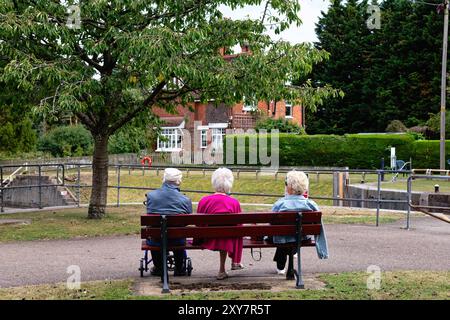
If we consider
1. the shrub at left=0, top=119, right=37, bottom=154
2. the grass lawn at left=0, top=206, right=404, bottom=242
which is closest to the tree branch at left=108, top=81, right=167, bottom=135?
the grass lawn at left=0, top=206, right=404, bottom=242

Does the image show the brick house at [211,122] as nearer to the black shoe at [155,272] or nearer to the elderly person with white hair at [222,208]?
the black shoe at [155,272]

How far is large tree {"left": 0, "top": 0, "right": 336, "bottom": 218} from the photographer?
42.6 ft

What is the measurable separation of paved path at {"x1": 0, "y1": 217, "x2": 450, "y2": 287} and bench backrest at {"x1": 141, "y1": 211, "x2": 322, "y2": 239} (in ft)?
3.95

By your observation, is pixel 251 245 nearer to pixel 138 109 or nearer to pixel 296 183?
pixel 296 183

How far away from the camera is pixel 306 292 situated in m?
7.54

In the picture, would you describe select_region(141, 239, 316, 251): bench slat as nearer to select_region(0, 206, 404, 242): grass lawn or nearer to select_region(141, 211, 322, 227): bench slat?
select_region(141, 211, 322, 227): bench slat

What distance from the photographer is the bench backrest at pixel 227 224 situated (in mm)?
7770

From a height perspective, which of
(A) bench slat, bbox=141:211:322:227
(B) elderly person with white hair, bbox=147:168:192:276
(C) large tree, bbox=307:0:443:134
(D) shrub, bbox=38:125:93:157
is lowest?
(A) bench slat, bbox=141:211:322:227

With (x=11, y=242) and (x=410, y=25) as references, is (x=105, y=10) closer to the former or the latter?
(x=11, y=242)

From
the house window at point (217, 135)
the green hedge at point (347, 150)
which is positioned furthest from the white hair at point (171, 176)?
the house window at point (217, 135)

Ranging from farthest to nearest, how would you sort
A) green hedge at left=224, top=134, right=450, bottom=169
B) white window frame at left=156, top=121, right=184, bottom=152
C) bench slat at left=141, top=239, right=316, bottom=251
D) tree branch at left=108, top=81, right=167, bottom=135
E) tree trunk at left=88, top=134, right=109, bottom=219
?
1. white window frame at left=156, top=121, right=184, bottom=152
2. green hedge at left=224, top=134, right=450, bottom=169
3. tree trunk at left=88, top=134, right=109, bottom=219
4. tree branch at left=108, top=81, right=167, bottom=135
5. bench slat at left=141, top=239, right=316, bottom=251

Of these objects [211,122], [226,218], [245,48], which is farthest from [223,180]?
[211,122]

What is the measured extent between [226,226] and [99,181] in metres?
8.76

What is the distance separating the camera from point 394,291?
7.60 metres
